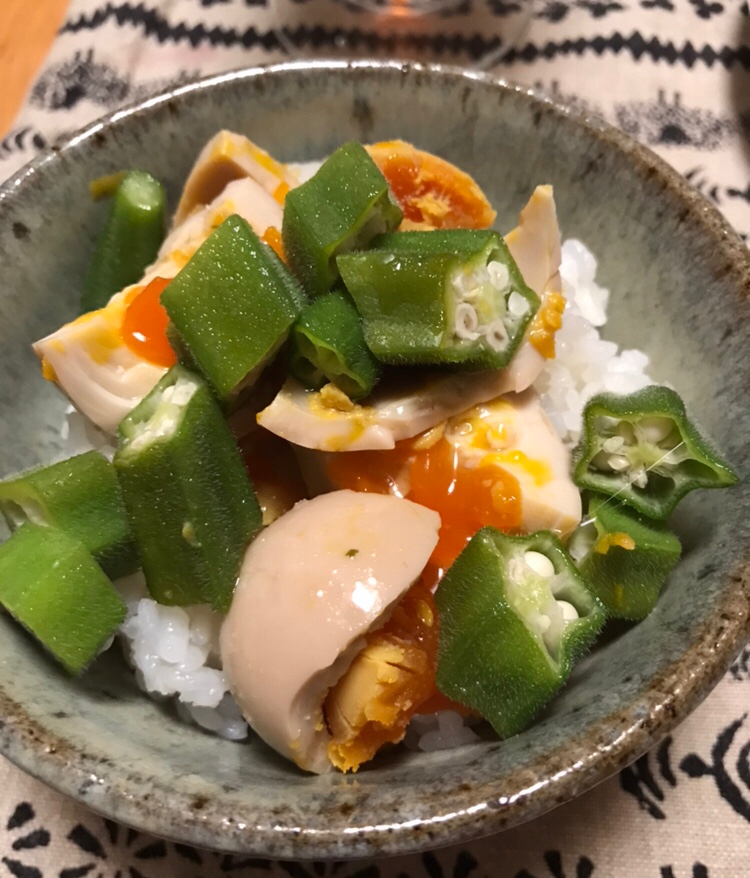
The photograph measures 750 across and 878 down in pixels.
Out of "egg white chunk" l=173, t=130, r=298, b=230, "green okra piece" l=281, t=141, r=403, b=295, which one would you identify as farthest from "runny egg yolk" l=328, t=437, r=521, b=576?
"egg white chunk" l=173, t=130, r=298, b=230

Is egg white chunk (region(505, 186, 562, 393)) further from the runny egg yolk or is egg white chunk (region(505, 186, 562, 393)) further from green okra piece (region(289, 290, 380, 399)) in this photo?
green okra piece (region(289, 290, 380, 399))

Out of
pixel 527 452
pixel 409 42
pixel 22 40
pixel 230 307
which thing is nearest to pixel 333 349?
pixel 230 307

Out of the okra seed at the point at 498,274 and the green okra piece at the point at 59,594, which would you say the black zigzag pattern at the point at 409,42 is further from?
the green okra piece at the point at 59,594

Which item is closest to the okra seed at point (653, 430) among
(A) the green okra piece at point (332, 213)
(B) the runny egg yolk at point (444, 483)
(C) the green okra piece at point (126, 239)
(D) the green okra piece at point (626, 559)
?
(D) the green okra piece at point (626, 559)

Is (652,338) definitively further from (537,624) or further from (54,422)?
(54,422)

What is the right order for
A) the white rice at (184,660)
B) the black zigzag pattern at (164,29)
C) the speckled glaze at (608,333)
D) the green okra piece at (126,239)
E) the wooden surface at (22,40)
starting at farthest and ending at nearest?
the black zigzag pattern at (164,29) → the wooden surface at (22,40) → the green okra piece at (126,239) → the white rice at (184,660) → the speckled glaze at (608,333)
